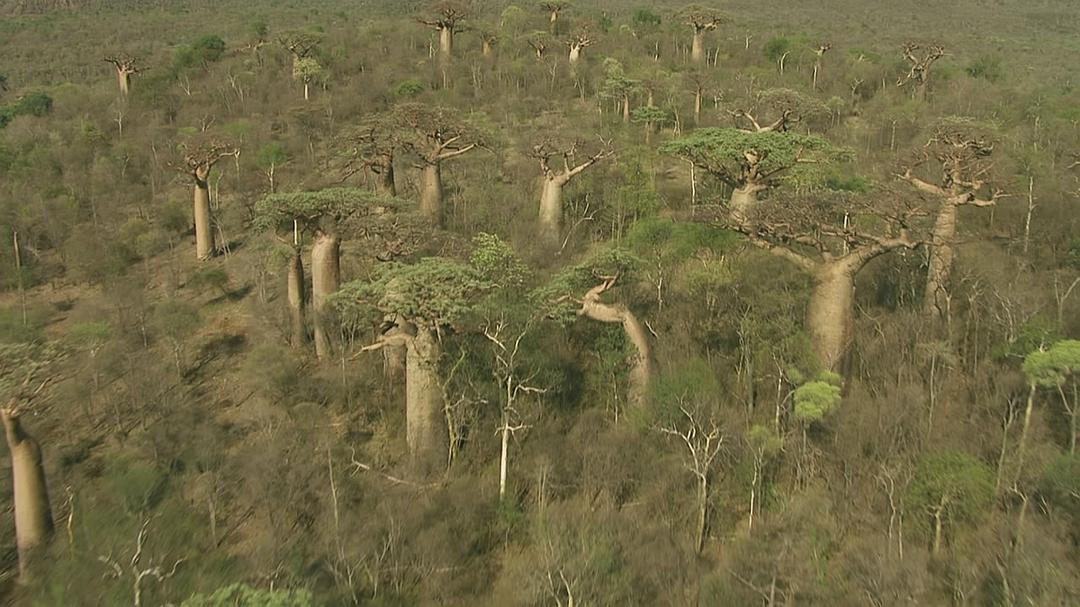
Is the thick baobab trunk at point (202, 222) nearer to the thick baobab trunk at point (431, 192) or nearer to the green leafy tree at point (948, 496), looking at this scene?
the thick baobab trunk at point (431, 192)

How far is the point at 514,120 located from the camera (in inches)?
798

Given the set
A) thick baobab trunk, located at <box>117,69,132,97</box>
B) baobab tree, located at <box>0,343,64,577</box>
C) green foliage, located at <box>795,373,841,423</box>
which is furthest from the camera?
thick baobab trunk, located at <box>117,69,132,97</box>

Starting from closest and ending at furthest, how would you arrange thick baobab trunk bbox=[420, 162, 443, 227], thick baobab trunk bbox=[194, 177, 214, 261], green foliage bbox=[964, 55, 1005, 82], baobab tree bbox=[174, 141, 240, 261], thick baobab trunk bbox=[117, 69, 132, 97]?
thick baobab trunk bbox=[420, 162, 443, 227] → baobab tree bbox=[174, 141, 240, 261] → thick baobab trunk bbox=[194, 177, 214, 261] → thick baobab trunk bbox=[117, 69, 132, 97] → green foliage bbox=[964, 55, 1005, 82]

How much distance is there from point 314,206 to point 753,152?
233 inches

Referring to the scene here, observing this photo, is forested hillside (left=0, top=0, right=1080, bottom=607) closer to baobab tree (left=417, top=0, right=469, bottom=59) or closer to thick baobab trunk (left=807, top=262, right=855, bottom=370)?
thick baobab trunk (left=807, top=262, right=855, bottom=370)

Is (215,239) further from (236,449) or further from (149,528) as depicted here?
(149,528)

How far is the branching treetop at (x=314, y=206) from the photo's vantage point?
9125 millimetres

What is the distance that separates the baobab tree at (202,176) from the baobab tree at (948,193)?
34.2ft

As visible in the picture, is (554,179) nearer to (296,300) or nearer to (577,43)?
(296,300)

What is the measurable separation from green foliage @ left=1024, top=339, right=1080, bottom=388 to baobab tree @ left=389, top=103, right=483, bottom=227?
8.00 meters

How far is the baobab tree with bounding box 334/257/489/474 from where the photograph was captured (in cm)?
712

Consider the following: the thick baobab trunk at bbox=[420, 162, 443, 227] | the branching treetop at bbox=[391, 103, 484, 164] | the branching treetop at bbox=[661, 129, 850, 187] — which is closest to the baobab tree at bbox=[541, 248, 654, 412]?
the branching treetop at bbox=[661, 129, 850, 187]

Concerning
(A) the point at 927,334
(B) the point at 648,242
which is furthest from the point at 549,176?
(A) the point at 927,334

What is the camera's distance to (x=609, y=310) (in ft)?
26.9
